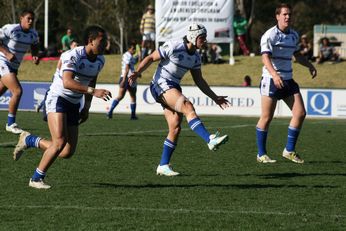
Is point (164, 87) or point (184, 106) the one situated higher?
point (164, 87)

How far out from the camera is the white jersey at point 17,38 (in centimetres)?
1686

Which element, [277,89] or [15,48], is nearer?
[277,89]

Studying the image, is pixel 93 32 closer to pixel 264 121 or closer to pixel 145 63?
pixel 145 63

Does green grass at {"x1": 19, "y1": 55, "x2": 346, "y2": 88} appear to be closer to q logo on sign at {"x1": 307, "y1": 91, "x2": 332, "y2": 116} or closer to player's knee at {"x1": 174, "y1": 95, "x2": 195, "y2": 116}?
q logo on sign at {"x1": 307, "y1": 91, "x2": 332, "y2": 116}

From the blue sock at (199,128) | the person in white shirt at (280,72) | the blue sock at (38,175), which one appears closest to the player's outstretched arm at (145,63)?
the blue sock at (199,128)

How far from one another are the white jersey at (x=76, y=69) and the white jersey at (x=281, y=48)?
12.4 ft

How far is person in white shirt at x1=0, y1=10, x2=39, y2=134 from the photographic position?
54.2 ft

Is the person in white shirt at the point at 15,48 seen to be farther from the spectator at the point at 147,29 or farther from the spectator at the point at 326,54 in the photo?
the spectator at the point at 326,54

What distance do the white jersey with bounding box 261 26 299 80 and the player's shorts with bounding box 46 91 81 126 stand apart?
12.8ft

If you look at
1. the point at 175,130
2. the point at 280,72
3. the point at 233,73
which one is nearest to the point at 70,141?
the point at 175,130

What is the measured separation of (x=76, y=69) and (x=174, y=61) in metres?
1.96

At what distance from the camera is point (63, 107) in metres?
10.2

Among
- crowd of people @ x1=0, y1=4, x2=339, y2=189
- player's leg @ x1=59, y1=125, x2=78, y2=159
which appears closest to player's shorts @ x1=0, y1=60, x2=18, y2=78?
crowd of people @ x1=0, y1=4, x2=339, y2=189

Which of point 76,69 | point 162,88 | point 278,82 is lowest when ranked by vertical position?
point 278,82
